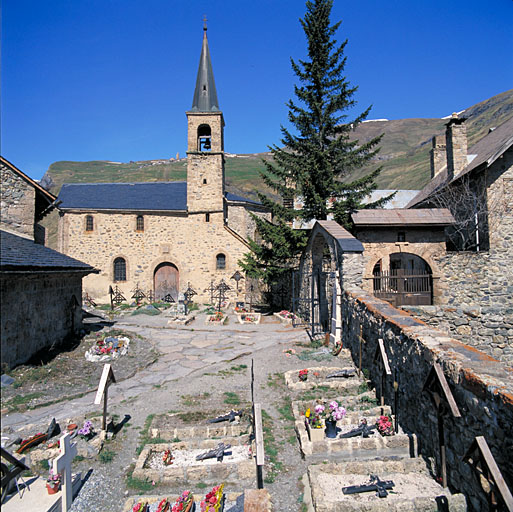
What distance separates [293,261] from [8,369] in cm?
1653

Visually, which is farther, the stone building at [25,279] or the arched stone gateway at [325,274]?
the arched stone gateway at [325,274]

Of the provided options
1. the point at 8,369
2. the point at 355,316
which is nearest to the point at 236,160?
the point at 355,316

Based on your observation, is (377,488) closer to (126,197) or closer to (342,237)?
(342,237)

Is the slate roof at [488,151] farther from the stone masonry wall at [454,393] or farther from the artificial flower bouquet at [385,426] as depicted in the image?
the artificial flower bouquet at [385,426]

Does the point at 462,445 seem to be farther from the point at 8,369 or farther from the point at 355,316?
the point at 355,316

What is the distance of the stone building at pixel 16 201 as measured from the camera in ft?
6.00

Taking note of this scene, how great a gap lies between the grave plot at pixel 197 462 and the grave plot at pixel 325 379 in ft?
9.01

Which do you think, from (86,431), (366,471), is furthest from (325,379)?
(86,431)

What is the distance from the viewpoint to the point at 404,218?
497 inches

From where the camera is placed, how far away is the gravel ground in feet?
11.4

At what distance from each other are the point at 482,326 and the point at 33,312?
14497 millimetres

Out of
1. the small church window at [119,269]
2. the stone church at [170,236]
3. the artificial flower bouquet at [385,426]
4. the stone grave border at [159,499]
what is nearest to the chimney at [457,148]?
the stone church at [170,236]

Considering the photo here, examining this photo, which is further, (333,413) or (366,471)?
(333,413)

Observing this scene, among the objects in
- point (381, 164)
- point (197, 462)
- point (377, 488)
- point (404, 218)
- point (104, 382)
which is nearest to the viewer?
A: point (104, 382)
